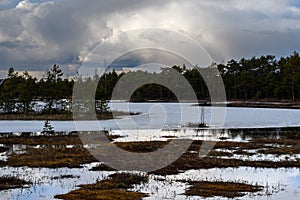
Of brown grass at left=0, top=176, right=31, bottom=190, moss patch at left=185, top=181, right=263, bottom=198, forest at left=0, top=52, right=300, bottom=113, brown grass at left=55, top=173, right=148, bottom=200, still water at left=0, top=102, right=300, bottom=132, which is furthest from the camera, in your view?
forest at left=0, top=52, right=300, bottom=113

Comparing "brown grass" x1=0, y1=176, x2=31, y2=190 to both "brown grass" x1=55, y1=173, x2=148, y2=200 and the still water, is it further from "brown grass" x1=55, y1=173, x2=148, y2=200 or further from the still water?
the still water

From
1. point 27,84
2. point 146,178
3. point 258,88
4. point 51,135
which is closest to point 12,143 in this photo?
point 51,135

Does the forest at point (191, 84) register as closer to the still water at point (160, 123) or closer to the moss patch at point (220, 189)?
the still water at point (160, 123)

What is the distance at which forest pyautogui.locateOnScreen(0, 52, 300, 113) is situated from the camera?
69438mm

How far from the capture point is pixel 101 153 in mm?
26547

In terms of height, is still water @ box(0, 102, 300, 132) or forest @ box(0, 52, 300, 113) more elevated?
forest @ box(0, 52, 300, 113)

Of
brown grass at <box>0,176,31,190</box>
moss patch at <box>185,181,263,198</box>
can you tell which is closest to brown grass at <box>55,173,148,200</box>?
moss patch at <box>185,181,263,198</box>

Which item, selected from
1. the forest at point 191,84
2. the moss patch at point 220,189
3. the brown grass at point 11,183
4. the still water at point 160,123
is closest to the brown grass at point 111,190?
the moss patch at point 220,189

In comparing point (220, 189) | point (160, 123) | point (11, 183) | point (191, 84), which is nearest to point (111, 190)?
point (220, 189)

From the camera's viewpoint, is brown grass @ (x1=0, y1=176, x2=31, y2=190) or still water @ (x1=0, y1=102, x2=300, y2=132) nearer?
brown grass @ (x1=0, y1=176, x2=31, y2=190)

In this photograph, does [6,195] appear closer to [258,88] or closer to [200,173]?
[200,173]

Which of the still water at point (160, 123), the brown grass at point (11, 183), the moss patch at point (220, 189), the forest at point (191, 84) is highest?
the forest at point (191, 84)

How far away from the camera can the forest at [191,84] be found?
6944 cm

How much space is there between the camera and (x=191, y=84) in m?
146
